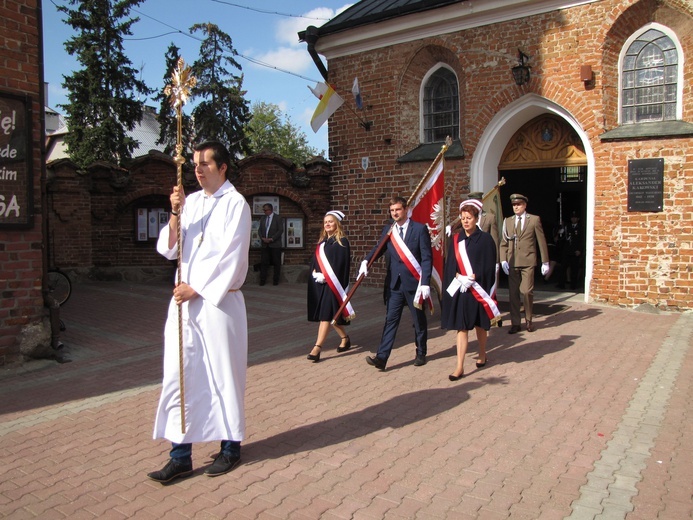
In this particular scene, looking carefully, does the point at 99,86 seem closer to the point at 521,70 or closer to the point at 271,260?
the point at 271,260

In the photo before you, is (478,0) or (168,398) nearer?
(168,398)

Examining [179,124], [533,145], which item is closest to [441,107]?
[533,145]

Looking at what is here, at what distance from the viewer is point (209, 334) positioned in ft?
13.0

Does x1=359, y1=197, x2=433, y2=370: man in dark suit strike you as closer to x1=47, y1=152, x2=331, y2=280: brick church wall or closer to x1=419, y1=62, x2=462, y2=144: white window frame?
x1=419, y1=62, x2=462, y2=144: white window frame

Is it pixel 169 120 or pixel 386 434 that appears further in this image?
pixel 169 120

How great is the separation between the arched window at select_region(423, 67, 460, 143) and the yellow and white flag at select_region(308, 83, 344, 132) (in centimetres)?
195

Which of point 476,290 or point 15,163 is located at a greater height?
point 15,163

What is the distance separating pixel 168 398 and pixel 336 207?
10.5 metres

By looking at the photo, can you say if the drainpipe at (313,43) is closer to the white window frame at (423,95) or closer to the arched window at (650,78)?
the white window frame at (423,95)

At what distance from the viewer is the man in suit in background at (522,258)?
8.74 meters

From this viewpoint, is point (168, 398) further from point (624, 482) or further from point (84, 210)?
point (84, 210)

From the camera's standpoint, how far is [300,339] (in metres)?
8.47

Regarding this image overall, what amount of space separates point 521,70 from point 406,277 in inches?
241

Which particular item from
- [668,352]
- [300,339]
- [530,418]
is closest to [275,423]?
[530,418]
